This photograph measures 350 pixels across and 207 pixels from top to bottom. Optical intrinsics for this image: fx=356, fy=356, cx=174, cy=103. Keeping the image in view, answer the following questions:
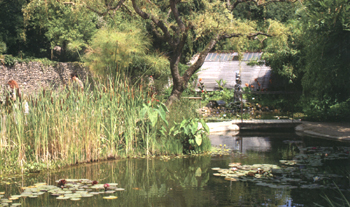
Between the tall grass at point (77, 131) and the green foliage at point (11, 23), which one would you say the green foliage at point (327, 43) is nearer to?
the tall grass at point (77, 131)

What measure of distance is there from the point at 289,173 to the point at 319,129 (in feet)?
17.5

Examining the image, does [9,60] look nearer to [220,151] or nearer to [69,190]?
[220,151]

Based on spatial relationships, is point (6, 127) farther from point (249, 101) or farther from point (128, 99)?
point (249, 101)

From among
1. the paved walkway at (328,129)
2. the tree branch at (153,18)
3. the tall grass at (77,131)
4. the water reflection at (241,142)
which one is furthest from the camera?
the tree branch at (153,18)

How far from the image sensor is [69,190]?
4.34 metres

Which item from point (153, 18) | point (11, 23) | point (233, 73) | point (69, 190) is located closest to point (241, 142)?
point (153, 18)

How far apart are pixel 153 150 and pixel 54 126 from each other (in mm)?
1982

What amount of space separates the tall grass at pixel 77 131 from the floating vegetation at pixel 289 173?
167cm

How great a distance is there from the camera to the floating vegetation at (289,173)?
4824 millimetres

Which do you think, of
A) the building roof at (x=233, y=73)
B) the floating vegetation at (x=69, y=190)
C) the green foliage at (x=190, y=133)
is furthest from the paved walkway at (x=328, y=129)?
the building roof at (x=233, y=73)

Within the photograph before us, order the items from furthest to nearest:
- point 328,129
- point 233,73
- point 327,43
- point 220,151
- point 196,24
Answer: point 233,73 → point 196,24 → point 328,129 → point 327,43 → point 220,151

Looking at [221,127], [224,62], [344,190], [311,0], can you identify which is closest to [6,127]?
[344,190]

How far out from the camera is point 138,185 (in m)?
4.83

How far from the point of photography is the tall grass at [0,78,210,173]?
17.2 ft
